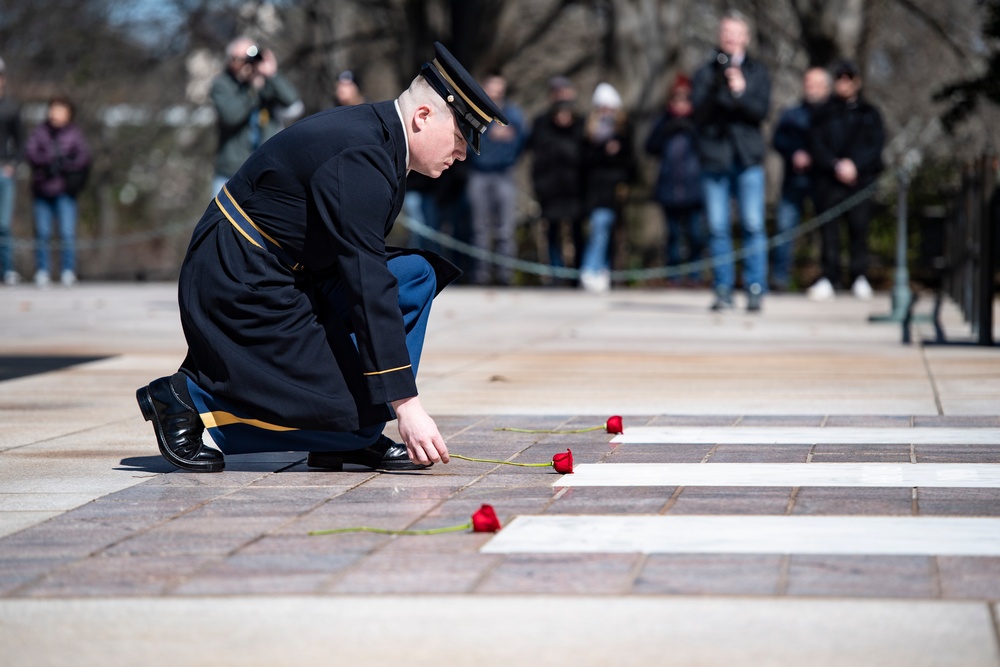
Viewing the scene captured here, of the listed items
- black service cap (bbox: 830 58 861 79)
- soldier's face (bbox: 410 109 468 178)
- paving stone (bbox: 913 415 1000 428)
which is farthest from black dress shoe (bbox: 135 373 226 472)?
black service cap (bbox: 830 58 861 79)

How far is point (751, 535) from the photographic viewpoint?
14.4 feet

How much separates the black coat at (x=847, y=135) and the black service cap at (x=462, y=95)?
1077 cm

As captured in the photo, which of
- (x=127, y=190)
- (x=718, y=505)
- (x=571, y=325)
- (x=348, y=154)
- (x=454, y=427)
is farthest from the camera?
(x=127, y=190)

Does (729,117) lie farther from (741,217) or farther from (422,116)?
(422,116)

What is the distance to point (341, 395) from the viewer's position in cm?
547

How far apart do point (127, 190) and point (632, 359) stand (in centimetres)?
3286

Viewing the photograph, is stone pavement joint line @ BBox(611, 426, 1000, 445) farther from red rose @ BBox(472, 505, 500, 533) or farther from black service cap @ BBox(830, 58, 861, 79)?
black service cap @ BBox(830, 58, 861, 79)

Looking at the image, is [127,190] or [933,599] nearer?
[933,599]

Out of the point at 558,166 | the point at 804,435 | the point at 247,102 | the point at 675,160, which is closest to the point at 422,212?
the point at 558,166

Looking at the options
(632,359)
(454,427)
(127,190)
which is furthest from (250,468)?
(127,190)

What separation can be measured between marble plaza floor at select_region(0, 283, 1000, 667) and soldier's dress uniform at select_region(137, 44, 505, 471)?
235mm

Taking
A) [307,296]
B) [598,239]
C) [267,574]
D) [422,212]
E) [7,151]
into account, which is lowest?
[267,574]

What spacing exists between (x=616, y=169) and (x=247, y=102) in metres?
4.85

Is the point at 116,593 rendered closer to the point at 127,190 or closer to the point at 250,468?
the point at 250,468
